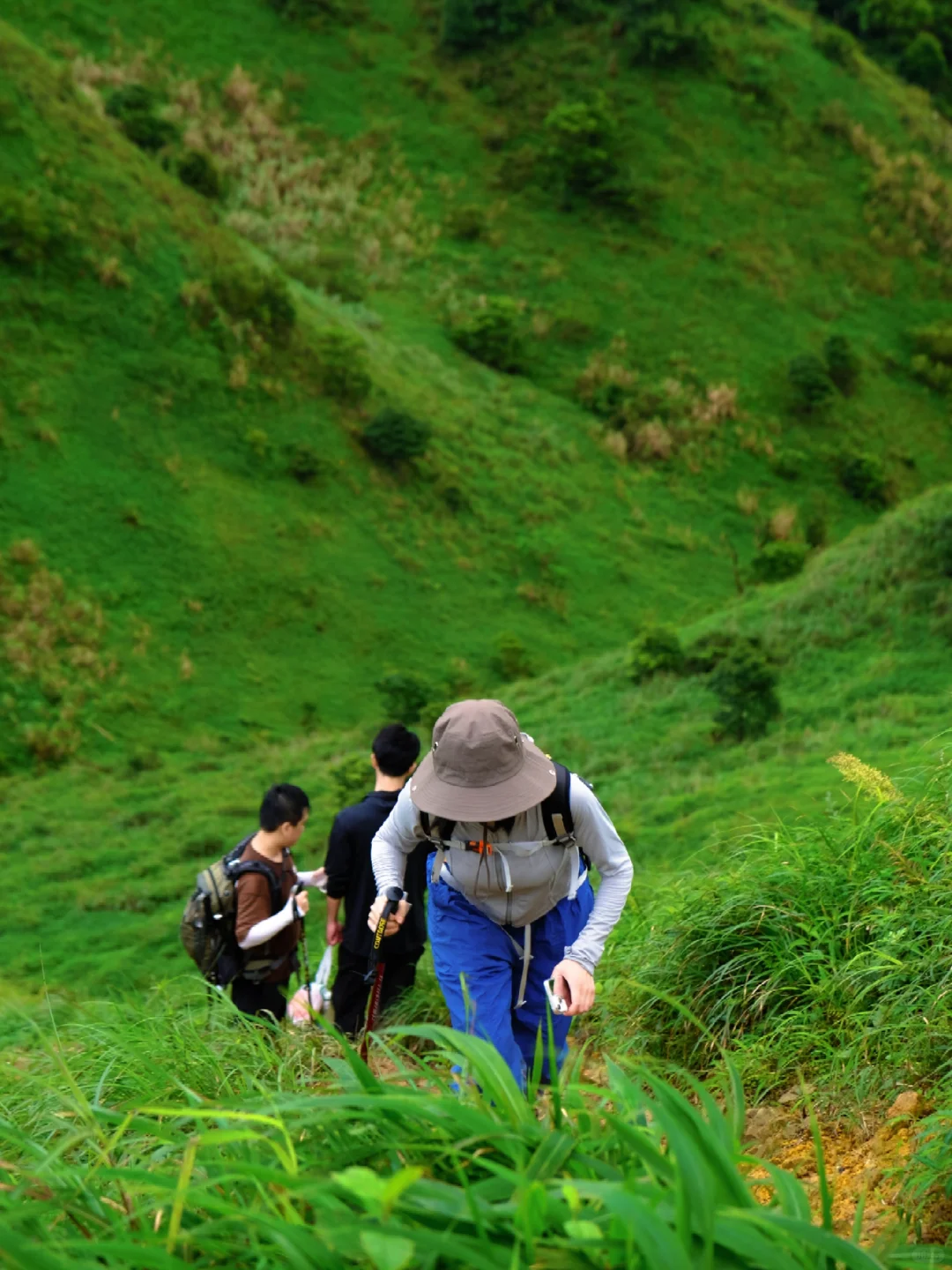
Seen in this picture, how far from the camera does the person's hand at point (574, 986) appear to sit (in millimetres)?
2896

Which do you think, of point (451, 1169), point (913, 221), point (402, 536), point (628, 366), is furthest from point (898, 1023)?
point (913, 221)

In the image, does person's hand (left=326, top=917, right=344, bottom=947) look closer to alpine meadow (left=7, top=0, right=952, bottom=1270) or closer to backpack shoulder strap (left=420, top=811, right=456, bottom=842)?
alpine meadow (left=7, top=0, right=952, bottom=1270)

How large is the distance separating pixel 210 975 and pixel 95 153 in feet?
76.4

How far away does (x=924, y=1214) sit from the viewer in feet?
7.72

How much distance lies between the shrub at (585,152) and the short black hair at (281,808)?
35.1 m

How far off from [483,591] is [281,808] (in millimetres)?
18786

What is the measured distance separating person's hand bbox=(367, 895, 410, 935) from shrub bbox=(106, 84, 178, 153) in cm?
2763

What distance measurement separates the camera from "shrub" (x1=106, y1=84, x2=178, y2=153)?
90.6 ft

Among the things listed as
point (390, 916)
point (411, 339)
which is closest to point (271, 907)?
point (390, 916)

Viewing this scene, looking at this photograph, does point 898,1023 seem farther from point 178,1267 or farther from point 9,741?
point 9,741

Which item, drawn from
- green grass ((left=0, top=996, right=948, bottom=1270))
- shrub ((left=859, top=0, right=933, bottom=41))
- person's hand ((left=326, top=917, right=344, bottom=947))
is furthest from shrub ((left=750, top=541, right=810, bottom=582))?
shrub ((left=859, top=0, right=933, bottom=41))

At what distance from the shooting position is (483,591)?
23.2 m

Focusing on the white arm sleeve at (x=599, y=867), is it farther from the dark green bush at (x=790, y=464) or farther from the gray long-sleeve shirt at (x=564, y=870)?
the dark green bush at (x=790, y=464)

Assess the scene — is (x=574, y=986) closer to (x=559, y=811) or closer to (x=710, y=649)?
(x=559, y=811)
